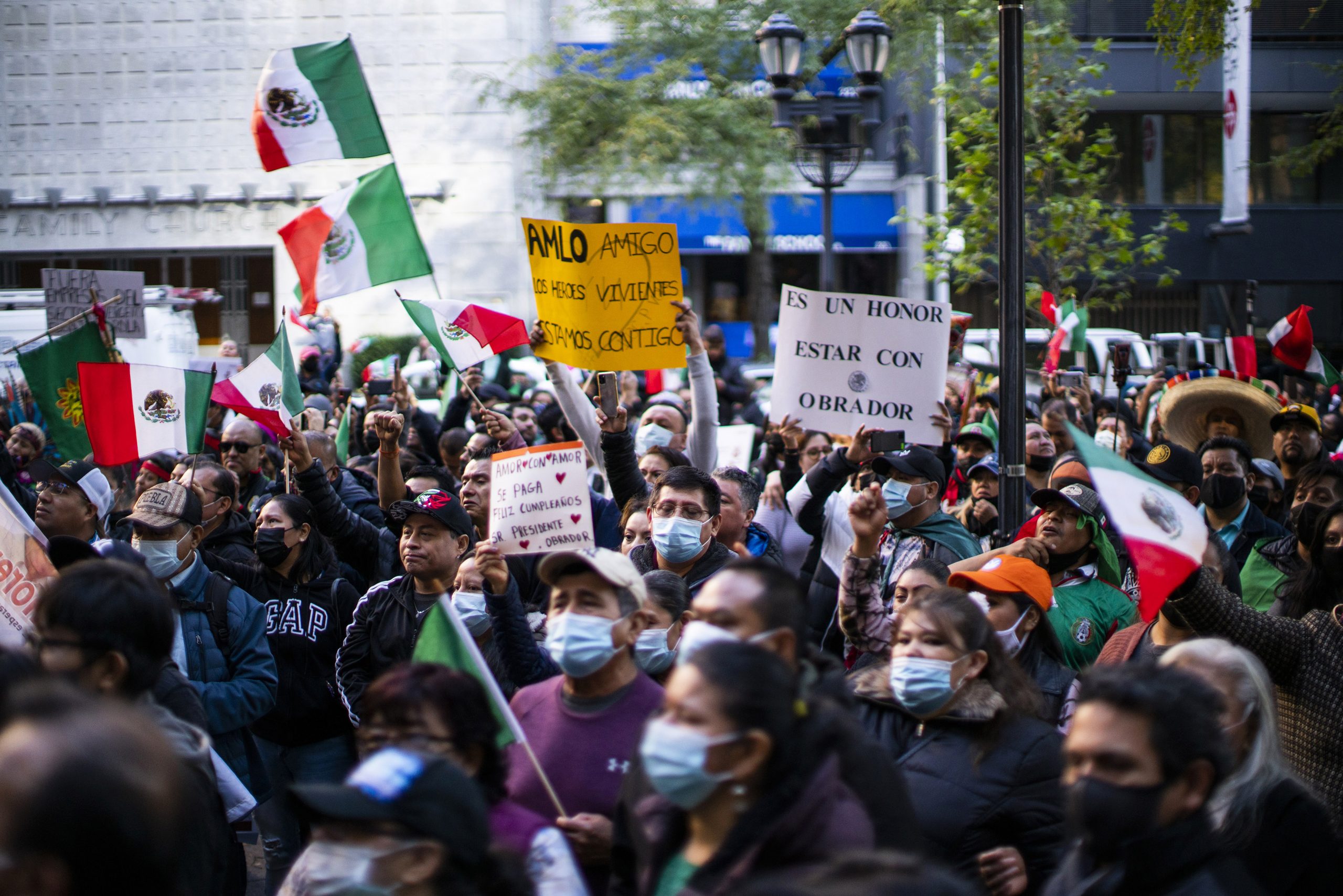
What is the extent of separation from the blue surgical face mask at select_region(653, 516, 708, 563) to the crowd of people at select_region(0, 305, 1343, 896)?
0.01m

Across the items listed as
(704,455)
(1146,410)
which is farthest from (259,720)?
(1146,410)

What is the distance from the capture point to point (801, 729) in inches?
100

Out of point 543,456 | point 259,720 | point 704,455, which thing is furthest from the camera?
point 704,455

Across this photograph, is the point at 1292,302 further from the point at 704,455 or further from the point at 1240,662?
the point at 1240,662

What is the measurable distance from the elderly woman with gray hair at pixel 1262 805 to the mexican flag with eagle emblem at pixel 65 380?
613cm

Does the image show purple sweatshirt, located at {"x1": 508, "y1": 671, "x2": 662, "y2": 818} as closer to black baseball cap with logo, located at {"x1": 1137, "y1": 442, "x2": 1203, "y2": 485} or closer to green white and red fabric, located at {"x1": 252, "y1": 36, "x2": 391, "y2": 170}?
black baseball cap with logo, located at {"x1": 1137, "y1": 442, "x2": 1203, "y2": 485}

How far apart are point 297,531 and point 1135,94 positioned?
2730 cm

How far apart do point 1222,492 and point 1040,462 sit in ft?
4.22

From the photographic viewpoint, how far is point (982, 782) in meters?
3.41

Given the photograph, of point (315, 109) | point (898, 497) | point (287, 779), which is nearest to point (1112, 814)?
point (898, 497)

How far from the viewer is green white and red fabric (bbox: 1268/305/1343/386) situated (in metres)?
9.83

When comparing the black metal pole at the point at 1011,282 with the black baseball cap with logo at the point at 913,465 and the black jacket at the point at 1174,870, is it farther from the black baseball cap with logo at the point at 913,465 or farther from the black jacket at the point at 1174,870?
the black jacket at the point at 1174,870

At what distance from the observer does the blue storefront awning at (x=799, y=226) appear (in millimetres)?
29844

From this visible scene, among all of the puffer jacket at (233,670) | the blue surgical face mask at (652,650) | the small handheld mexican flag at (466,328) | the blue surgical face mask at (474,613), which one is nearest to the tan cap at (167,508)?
the puffer jacket at (233,670)
